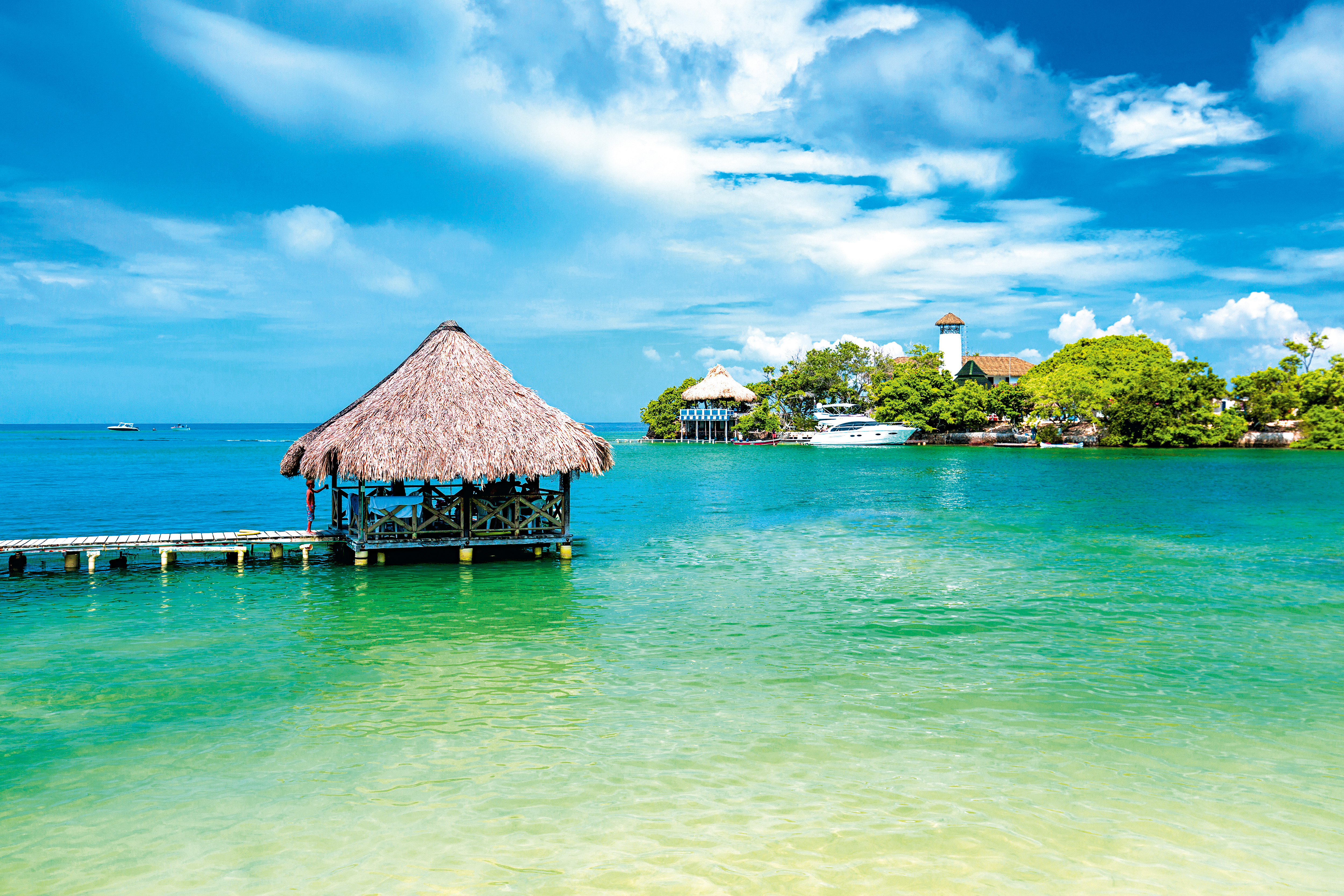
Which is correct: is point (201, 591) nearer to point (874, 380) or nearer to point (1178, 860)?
point (1178, 860)

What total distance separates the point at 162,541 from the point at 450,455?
6.51 m

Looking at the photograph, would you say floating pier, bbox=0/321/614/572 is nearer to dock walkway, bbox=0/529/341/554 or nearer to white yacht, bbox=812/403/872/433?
dock walkway, bbox=0/529/341/554

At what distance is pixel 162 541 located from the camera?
16422 mm

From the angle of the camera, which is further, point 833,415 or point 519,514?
point 833,415

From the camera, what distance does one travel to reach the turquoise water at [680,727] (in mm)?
5691

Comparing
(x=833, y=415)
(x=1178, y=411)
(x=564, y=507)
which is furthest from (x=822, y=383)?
(x=564, y=507)

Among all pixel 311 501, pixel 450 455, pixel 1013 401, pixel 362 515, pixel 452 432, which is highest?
pixel 1013 401

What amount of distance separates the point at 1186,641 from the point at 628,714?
27.1 ft

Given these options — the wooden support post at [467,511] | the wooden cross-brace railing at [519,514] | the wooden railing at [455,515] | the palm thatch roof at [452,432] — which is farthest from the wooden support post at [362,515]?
the wooden cross-brace railing at [519,514]

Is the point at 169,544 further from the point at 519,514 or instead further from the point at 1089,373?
the point at 1089,373

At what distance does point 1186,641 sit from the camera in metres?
11.4

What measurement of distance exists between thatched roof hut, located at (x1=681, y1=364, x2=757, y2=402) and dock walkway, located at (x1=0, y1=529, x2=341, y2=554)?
242 ft

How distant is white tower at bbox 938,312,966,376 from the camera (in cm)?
9319

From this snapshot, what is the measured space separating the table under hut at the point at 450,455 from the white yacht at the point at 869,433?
212ft
